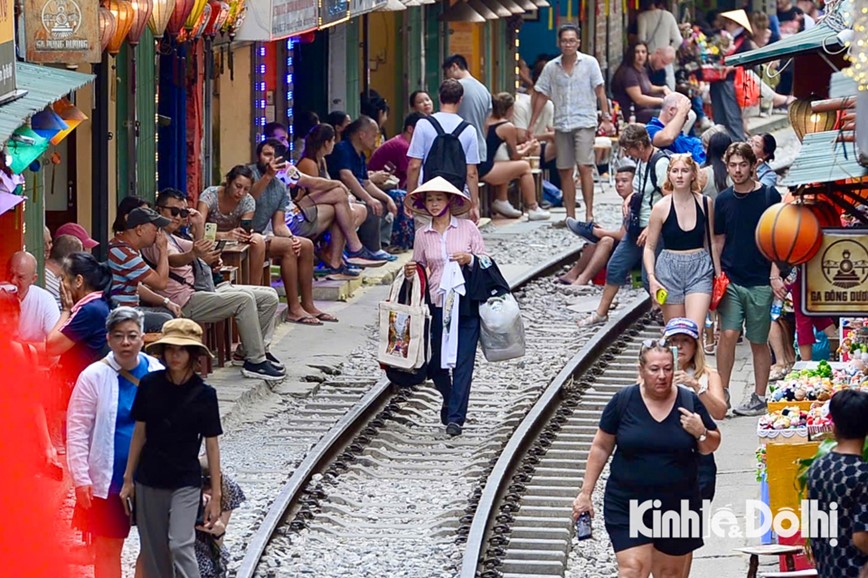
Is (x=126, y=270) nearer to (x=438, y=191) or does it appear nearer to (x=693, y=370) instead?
(x=438, y=191)

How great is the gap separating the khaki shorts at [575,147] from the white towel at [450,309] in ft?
31.1

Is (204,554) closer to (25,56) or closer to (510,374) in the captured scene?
(25,56)

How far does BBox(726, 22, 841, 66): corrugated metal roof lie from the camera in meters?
11.1

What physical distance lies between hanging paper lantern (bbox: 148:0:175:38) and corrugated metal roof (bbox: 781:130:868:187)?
20.1ft

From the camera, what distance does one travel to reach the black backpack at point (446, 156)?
17719mm

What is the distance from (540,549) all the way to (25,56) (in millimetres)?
4902

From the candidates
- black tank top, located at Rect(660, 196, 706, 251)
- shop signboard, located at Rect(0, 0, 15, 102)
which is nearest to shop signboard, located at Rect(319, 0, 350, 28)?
black tank top, located at Rect(660, 196, 706, 251)

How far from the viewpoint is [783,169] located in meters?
29.2

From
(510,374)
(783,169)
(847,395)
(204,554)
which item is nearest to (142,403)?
(204,554)

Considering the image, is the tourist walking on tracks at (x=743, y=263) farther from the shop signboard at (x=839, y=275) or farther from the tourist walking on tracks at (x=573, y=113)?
the tourist walking on tracks at (x=573, y=113)

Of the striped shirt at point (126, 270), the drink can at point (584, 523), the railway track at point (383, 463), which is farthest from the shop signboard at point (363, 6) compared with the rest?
the drink can at point (584, 523)

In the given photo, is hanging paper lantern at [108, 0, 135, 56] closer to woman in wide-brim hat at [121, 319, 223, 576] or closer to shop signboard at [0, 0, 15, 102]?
shop signboard at [0, 0, 15, 102]

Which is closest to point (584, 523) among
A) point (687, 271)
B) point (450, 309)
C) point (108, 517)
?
point (108, 517)

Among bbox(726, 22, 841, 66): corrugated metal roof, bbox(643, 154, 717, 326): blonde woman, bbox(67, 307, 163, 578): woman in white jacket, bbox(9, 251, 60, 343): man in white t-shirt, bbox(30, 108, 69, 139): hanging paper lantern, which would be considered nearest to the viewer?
bbox(67, 307, 163, 578): woman in white jacket
